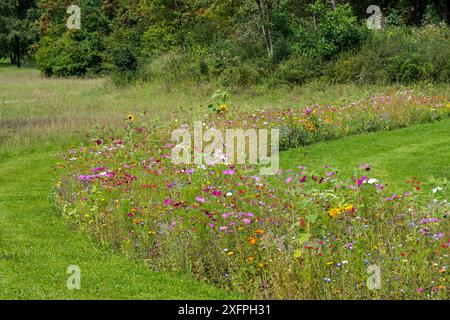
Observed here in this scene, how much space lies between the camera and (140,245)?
6.31 m

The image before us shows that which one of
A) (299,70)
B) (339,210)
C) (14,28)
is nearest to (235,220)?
(339,210)

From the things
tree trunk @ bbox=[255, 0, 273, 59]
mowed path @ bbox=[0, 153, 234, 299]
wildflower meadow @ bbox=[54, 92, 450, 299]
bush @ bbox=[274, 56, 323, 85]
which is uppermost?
tree trunk @ bbox=[255, 0, 273, 59]

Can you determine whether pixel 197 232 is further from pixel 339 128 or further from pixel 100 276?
pixel 339 128

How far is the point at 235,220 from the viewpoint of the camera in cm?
605

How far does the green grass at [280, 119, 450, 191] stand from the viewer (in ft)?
30.1

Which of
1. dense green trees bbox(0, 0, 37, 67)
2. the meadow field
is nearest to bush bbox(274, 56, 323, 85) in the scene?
the meadow field

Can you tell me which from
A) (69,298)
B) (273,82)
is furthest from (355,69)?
(69,298)

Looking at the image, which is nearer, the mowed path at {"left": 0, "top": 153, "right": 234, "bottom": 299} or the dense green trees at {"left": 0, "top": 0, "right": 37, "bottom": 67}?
the mowed path at {"left": 0, "top": 153, "right": 234, "bottom": 299}

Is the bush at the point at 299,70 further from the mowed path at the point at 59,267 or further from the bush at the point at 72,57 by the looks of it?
the bush at the point at 72,57

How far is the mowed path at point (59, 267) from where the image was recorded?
5.38 meters

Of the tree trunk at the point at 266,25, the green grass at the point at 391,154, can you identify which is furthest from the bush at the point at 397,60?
the green grass at the point at 391,154

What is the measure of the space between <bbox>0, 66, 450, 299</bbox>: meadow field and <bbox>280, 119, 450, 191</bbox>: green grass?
3cm

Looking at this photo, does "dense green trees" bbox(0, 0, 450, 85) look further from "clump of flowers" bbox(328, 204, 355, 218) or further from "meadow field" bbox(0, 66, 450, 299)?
"clump of flowers" bbox(328, 204, 355, 218)

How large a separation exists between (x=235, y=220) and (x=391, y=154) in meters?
5.00
